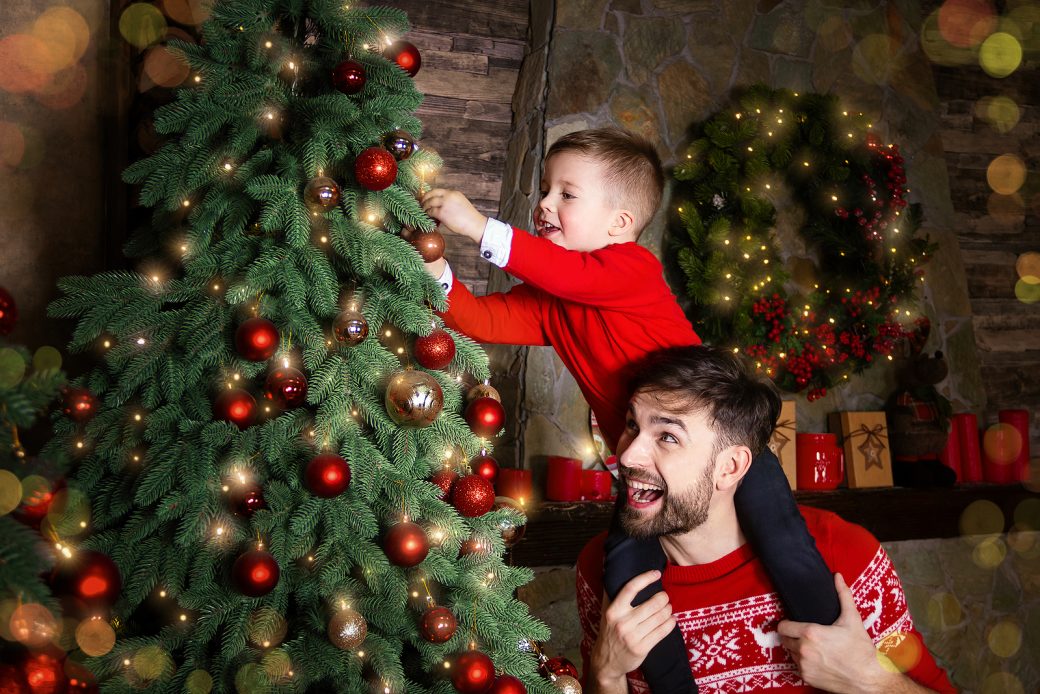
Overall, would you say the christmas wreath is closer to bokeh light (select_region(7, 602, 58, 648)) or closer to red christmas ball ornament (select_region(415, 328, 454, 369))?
red christmas ball ornament (select_region(415, 328, 454, 369))

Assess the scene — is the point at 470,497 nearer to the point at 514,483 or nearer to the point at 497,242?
the point at 497,242

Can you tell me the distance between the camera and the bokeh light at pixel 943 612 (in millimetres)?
4160

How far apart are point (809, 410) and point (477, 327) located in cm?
257

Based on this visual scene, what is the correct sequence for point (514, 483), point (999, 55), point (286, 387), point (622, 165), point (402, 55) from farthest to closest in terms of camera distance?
1. point (999, 55)
2. point (514, 483)
3. point (622, 165)
4. point (402, 55)
5. point (286, 387)

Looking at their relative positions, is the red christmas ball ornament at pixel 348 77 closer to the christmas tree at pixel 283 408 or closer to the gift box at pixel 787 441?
the christmas tree at pixel 283 408

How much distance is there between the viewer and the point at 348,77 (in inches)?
55.9

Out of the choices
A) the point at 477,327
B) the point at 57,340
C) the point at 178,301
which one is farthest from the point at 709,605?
the point at 57,340

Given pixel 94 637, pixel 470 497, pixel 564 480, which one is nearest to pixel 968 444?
pixel 564 480

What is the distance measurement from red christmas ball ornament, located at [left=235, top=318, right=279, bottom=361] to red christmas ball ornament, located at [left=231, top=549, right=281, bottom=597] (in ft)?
1.04

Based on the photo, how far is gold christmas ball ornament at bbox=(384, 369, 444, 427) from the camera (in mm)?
1418

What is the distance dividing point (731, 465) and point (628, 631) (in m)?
0.43

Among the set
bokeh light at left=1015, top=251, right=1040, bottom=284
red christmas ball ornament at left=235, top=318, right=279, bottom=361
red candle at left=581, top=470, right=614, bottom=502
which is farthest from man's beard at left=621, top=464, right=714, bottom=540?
bokeh light at left=1015, top=251, right=1040, bottom=284

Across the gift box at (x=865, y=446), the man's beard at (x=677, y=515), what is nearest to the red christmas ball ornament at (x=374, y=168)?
the man's beard at (x=677, y=515)

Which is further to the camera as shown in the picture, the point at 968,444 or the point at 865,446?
the point at 968,444
